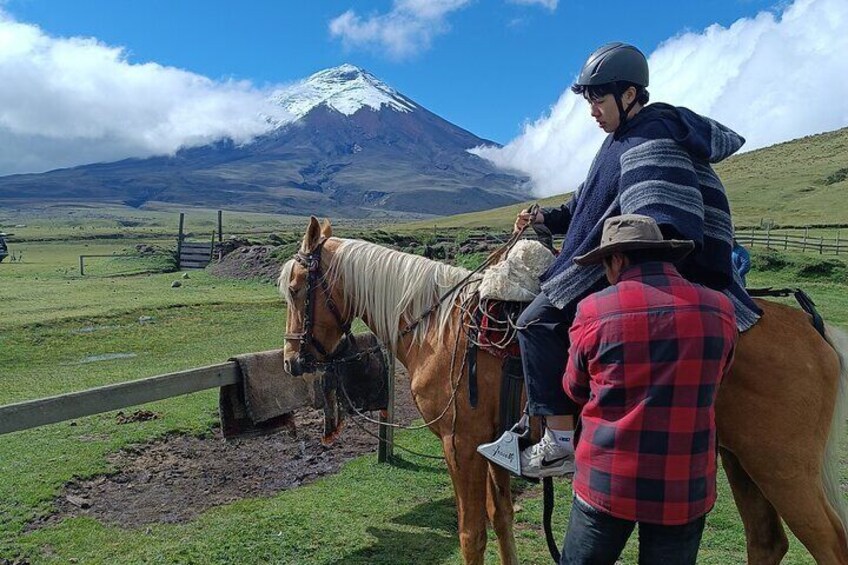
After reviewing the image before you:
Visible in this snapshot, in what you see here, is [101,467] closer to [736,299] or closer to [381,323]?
[381,323]

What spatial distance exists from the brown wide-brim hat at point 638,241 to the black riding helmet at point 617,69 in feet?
3.45

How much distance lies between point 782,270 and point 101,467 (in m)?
22.5

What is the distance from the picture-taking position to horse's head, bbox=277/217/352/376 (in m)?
4.62

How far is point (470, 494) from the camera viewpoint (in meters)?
3.98

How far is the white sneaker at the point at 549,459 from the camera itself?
330 cm

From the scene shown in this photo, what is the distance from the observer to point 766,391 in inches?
128

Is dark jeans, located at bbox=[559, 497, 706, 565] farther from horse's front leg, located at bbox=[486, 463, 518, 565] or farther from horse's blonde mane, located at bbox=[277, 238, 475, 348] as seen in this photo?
horse's blonde mane, located at bbox=[277, 238, 475, 348]

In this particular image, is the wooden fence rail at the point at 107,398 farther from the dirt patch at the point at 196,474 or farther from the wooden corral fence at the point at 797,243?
the wooden corral fence at the point at 797,243

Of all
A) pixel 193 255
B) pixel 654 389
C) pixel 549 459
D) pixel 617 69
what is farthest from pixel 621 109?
pixel 193 255

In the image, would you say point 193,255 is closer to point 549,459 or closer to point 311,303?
point 311,303

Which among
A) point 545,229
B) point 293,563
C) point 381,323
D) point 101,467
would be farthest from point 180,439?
point 545,229

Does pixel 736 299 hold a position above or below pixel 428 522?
above

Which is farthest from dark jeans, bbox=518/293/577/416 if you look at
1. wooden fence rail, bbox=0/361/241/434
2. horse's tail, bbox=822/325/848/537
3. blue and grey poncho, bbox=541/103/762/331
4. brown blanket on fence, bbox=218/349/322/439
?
wooden fence rail, bbox=0/361/241/434

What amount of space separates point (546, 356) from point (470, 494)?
120 centimetres
